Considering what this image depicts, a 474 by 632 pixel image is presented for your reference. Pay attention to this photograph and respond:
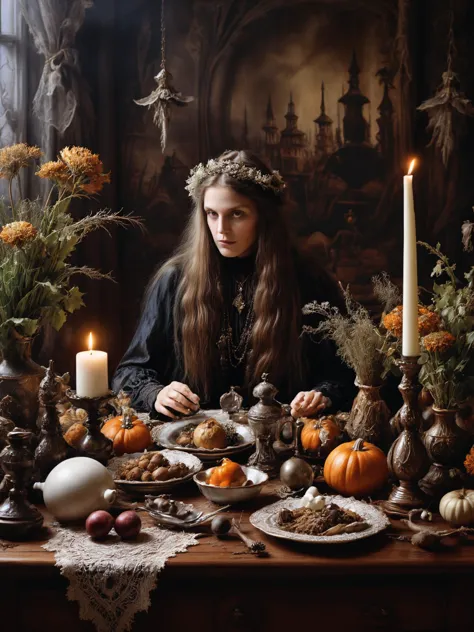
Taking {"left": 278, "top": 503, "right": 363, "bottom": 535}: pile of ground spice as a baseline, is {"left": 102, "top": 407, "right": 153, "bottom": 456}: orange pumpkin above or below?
above

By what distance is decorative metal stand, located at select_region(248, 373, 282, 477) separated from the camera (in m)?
2.18

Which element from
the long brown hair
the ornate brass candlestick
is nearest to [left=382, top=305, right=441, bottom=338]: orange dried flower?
the ornate brass candlestick

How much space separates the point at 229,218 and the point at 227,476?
1.60 metres

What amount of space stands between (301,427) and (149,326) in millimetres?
1405

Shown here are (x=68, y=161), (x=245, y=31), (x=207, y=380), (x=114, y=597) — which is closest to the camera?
(x=114, y=597)

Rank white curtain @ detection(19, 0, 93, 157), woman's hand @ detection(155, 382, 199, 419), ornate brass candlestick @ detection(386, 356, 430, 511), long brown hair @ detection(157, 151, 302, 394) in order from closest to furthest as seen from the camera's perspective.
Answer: ornate brass candlestick @ detection(386, 356, 430, 511) < woman's hand @ detection(155, 382, 199, 419) < long brown hair @ detection(157, 151, 302, 394) < white curtain @ detection(19, 0, 93, 157)

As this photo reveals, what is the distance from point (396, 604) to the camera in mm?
1706

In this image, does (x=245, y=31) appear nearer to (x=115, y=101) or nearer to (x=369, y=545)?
A: (x=115, y=101)

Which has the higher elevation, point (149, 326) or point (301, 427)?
point (149, 326)

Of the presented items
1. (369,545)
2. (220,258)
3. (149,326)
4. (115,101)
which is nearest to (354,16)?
(115,101)

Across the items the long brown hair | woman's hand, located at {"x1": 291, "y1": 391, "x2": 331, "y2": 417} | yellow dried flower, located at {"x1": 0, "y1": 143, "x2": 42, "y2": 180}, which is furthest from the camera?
the long brown hair

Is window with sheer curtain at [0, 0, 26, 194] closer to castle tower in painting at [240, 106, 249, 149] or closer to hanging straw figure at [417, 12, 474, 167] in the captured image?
castle tower in painting at [240, 106, 249, 149]

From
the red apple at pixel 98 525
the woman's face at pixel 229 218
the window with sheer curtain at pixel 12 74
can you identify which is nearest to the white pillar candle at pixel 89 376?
the red apple at pixel 98 525

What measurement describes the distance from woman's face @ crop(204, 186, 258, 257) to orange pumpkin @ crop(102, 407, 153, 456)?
1136 mm
